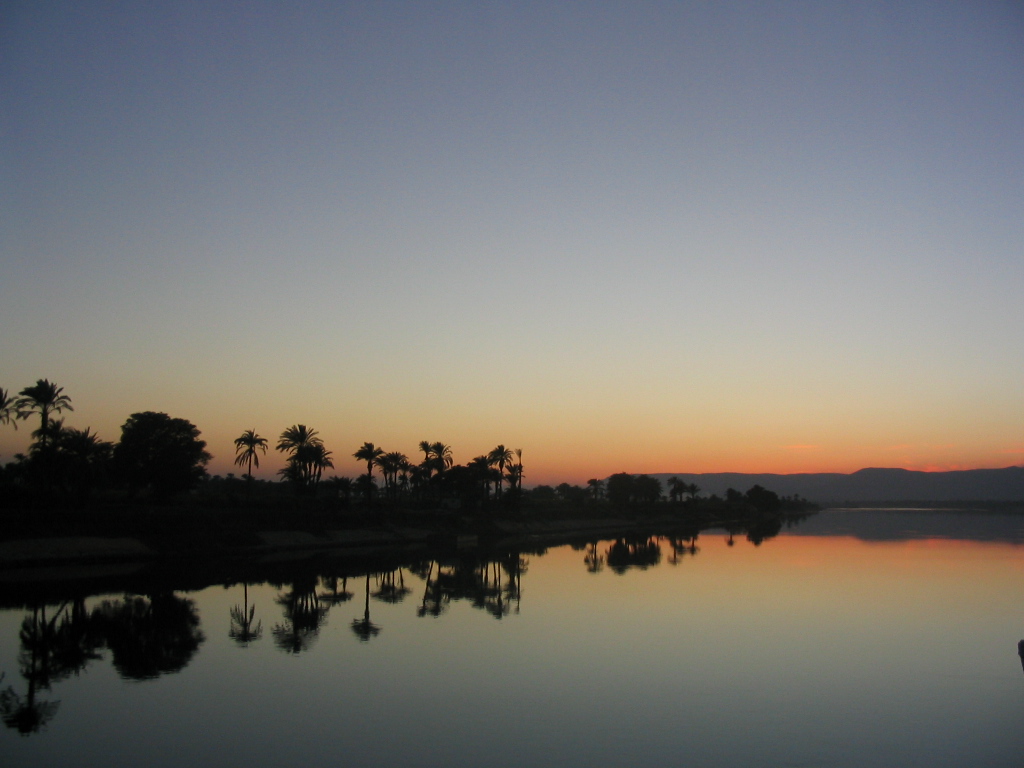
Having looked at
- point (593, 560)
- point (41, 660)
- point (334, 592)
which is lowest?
point (593, 560)

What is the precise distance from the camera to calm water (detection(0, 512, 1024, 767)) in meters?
17.0

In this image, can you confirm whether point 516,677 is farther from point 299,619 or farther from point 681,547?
point 681,547

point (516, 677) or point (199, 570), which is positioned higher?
point (516, 677)

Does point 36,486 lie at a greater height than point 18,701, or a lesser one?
greater

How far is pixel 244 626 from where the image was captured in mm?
32219

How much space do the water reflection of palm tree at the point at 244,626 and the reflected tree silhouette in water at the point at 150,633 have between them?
128cm

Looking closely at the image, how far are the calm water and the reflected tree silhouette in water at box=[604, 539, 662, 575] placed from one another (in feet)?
60.5

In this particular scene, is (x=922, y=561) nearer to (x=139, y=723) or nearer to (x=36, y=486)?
(x=139, y=723)

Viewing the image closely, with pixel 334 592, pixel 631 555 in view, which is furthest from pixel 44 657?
pixel 631 555

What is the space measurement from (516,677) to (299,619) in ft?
47.2

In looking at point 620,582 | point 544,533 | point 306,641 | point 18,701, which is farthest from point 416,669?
point 544,533

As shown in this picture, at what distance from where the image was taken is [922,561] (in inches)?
2571

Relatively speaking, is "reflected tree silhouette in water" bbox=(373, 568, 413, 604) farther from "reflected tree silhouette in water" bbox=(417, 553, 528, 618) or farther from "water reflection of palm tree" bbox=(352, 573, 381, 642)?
"water reflection of palm tree" bbox=(352, 573, 381, 642)

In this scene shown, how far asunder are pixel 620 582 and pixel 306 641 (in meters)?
26.2
